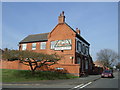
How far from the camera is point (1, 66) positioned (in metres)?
30.8

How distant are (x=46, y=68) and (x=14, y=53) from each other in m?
9.36

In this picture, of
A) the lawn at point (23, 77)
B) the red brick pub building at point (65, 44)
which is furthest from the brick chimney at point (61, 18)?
the lawn at point (23, 77)

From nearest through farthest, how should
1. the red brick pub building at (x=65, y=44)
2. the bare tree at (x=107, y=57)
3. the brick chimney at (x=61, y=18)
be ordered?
the red brick pub building at (x=65, y=44)
the brick chimney at (x=61, y=18)
the bare tree at (x=107, y=57)

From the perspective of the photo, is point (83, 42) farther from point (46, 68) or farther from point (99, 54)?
point (99, 54)

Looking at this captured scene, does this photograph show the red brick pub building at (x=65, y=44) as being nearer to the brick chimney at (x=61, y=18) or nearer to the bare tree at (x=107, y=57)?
the brick chimney at (x=61, y=18)

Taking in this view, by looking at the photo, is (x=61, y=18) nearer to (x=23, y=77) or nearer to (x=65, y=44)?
(x=65, y=44)

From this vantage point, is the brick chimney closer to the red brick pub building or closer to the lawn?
the red brick pub building

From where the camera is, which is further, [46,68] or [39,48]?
[39,48]

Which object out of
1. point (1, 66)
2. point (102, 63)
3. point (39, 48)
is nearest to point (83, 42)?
point (39, 48)

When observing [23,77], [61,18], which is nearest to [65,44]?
[61,18]

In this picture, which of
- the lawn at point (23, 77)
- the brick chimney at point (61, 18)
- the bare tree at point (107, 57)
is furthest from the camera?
the bare tree at point (107, 57)

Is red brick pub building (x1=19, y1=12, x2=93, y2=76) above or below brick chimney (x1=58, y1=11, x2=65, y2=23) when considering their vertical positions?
below

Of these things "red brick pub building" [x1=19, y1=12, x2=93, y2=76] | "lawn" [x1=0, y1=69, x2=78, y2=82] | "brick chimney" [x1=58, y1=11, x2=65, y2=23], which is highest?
"brick chimney" [x1=58, y1=11, x2=65, y2=23]

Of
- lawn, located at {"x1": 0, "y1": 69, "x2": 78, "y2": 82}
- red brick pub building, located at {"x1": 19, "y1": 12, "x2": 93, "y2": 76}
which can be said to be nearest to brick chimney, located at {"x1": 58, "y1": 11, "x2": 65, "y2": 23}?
red brick pub building, located at {"x1": 19, "y1": 12, "x2": 93, "y2": 76}
